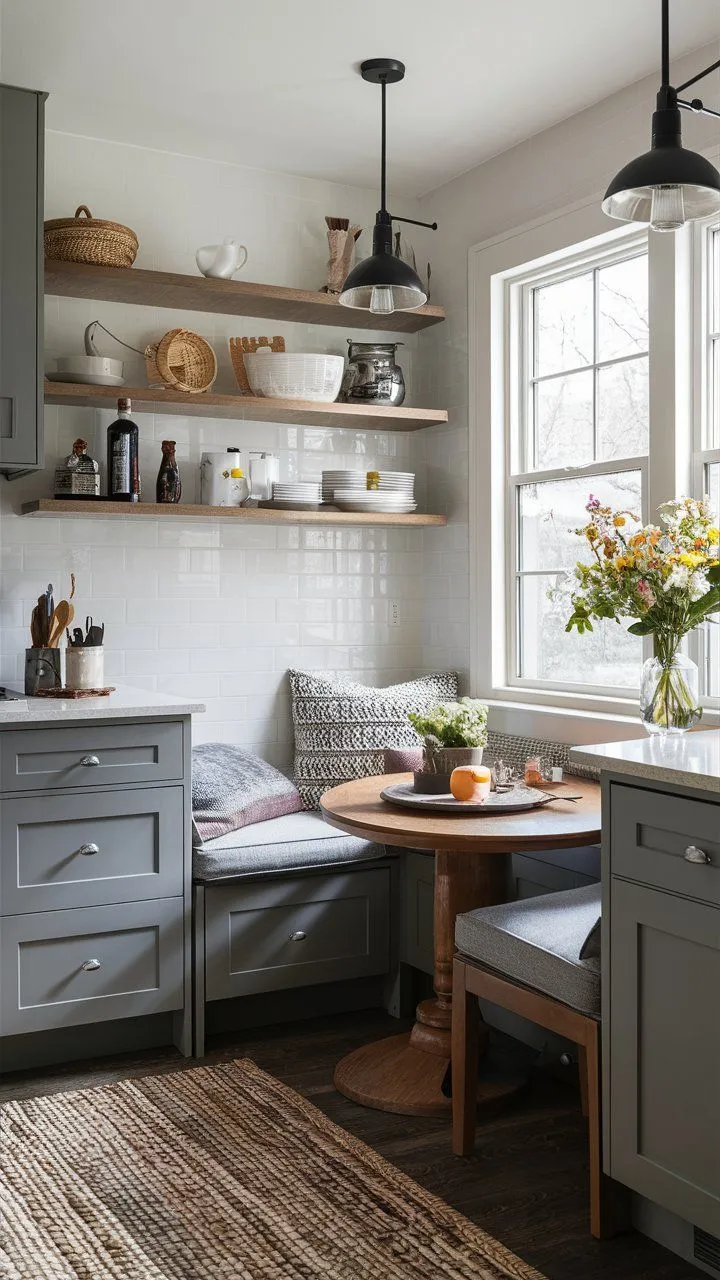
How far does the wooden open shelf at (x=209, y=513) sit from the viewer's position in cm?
343

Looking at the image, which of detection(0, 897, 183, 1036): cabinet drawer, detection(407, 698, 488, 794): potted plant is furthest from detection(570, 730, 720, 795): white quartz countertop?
detection(0, 897, 183, 1036): cabinet drawer

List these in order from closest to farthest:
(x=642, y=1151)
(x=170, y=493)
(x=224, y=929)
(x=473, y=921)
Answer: (x=642, y=1151) < (x=473, y=921) < (x=224, y=929) < (x=170, y=493)

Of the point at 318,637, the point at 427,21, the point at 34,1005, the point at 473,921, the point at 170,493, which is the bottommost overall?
the point at 34,1005

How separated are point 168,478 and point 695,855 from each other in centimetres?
231

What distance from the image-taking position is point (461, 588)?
4.09 meters

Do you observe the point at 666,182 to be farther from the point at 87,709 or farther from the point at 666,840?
the point at 87,709

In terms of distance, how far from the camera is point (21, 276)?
318 centimetres

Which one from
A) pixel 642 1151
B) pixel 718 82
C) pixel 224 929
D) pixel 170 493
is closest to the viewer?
pixel 642 1151

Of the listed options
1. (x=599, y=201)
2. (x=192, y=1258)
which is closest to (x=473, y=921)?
(x=192, y=1258)

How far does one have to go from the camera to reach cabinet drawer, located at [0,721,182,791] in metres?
2.91

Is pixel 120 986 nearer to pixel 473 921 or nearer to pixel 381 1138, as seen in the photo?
pixel 381 1138

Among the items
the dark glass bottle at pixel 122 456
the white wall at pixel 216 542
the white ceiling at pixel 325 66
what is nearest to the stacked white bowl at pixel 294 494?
the white wall at pixel 216 542

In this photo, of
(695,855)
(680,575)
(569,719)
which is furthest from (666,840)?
(569,719)

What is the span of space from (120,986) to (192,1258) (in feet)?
3.32
